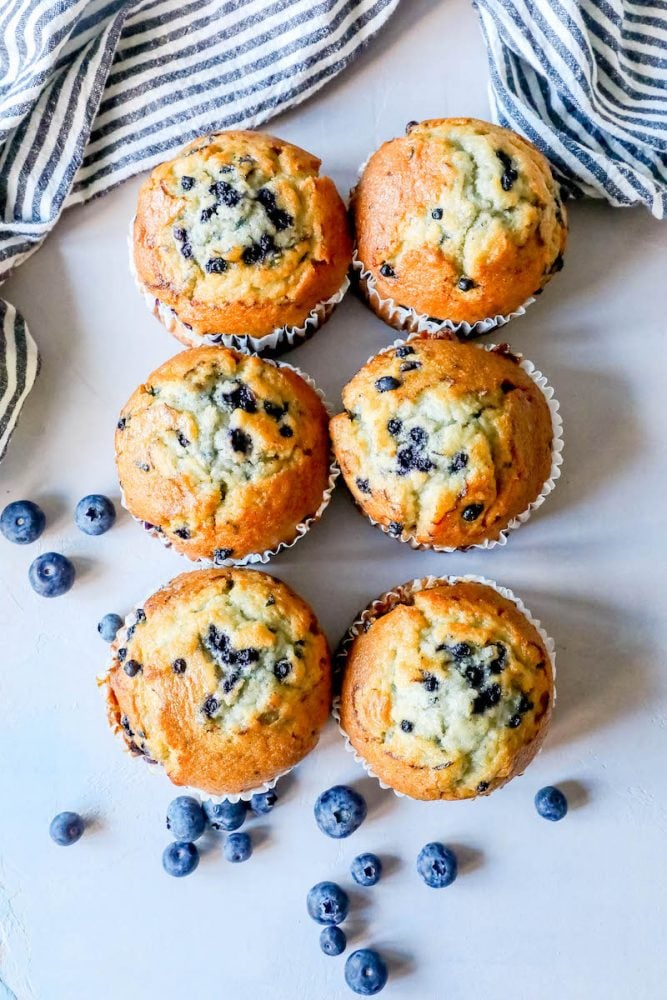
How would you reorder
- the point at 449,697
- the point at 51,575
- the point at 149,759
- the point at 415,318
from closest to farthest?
the point at 449,697, the point at 149,759, the point at 415,318, the point at 51,575

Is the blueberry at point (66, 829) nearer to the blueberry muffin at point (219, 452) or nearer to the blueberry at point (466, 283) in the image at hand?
the blueberry muffin at point (219, 452)

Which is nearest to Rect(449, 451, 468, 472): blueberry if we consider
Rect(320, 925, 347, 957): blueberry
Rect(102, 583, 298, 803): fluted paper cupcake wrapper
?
Rect(102, 583, 298, 803): fluted paper cupcake wrapper

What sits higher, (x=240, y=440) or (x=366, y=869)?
(x=240, y=440)

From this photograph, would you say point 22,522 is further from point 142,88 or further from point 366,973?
point 366,973

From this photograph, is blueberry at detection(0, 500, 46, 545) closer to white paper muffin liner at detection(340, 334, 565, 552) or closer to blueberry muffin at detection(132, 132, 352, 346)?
blueberry muffin at detection(132, 132, 352, 346)

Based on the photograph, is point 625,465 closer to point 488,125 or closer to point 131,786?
point 488,125

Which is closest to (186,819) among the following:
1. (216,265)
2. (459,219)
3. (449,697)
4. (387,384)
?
(449,697)

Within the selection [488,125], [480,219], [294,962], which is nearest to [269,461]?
[480,219]
